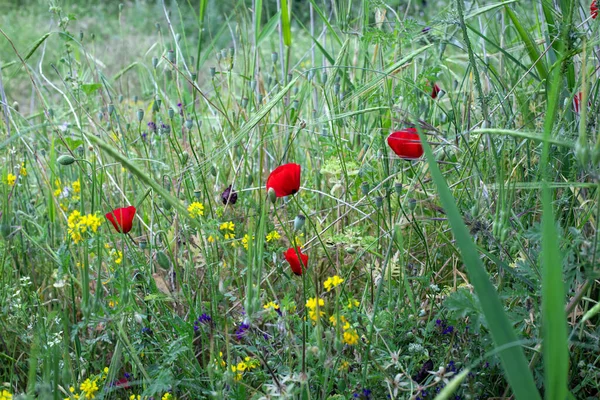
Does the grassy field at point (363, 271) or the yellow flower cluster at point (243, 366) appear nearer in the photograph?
the grassy field at point (363, 271)

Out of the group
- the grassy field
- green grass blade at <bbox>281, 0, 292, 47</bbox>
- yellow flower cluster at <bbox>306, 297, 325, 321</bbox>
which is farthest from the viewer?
green grass blade at <bbox>281, 0, 292, 47</bbox>

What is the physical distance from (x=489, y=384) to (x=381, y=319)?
8.4 inches

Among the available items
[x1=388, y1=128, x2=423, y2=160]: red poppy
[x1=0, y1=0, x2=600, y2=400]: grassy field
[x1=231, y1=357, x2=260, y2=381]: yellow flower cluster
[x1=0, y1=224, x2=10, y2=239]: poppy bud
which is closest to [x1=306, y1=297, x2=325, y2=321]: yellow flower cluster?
[x1=0, y1=0, x2=600, y2=400]: grassy field

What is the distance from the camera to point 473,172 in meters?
1.20

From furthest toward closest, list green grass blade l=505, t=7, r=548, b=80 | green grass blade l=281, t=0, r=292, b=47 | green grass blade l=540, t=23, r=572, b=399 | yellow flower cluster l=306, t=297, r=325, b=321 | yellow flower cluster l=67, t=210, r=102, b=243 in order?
green grass blade l=281, t=0, r=292, b=47
green grass blade l=505, t=7, r=548, b=80
yellow flower cluster l=67, t=210, r=102, b=243
yellow flower cluster l=306, t=297, r=325, b=321
green grass blade l=540, t=23, r=572, b=399

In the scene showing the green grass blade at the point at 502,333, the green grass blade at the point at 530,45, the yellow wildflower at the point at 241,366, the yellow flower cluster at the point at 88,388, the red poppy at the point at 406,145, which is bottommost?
the yellow flower cluster at the point at 88,388

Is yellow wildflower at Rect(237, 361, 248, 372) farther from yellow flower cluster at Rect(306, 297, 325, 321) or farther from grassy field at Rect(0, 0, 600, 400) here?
yellow flower cluster at Rect(306, 297, 325, 321)

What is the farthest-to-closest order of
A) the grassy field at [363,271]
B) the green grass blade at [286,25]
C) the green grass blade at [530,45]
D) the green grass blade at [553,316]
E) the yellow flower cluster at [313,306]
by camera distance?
the green grass blade at [286,25], the green grass blade at [530,45], the yellow flower cluster at [313,306], the grassy field at [363,271], the green grass blade at [553,316]

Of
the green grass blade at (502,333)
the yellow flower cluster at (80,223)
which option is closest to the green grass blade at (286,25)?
the yellow flower cluster at (80,223)

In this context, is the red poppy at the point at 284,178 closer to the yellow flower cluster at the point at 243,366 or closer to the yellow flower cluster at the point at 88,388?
the yellow flower cluster at the point at 243,366

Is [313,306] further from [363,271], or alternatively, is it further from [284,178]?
[363,271]

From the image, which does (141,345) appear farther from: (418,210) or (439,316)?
(418,210)

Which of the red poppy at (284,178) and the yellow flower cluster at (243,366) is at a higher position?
the red poppy at (284,178)

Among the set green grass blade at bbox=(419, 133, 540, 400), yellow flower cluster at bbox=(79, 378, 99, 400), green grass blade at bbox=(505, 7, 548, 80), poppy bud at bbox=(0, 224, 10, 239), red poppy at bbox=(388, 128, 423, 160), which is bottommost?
yellow flower cluster at bbox=(79, 378, 99, 400)
